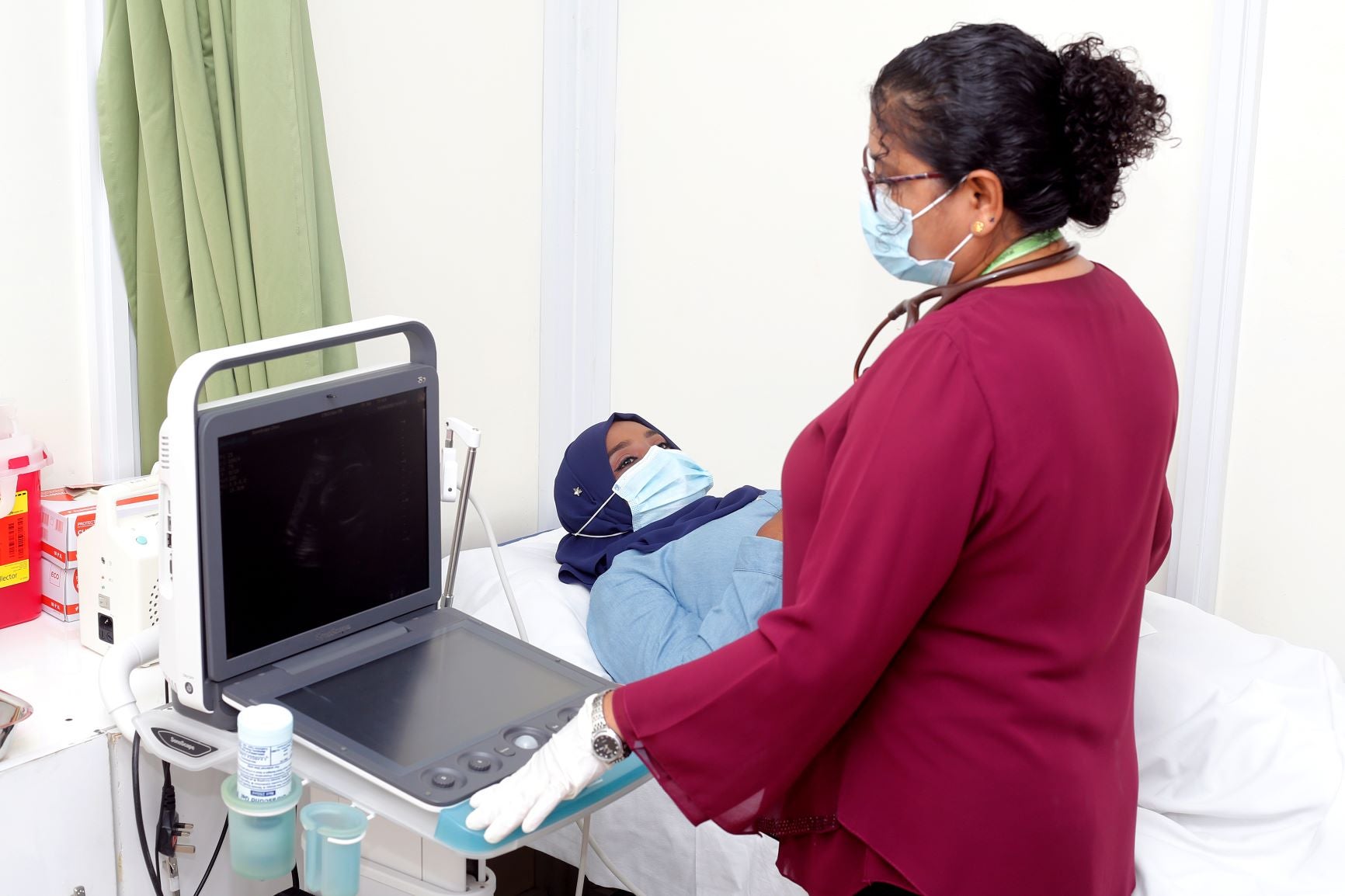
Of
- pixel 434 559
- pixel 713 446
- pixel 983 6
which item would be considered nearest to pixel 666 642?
pixel 434 559

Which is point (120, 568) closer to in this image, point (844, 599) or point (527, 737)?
point (527, 737)

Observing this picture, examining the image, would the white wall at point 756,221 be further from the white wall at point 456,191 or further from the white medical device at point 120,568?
the white medical device at point 120,568

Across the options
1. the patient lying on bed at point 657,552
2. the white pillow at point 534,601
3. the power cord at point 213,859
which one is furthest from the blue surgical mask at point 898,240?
the power cord at point 213,859

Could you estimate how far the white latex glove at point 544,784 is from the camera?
1043 millimetres

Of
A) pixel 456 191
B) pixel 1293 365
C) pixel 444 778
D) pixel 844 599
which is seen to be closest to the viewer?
pixel 844 599

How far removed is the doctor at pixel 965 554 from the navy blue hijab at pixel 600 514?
3.44 ft

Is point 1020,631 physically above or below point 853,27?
below

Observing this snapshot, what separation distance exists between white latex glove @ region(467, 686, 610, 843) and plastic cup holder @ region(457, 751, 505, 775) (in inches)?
3.0

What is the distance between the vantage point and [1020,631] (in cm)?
96

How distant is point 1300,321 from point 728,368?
115 centimetres

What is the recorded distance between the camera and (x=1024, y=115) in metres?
0.97

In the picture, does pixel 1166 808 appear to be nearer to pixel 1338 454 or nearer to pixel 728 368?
pixel 1338 454

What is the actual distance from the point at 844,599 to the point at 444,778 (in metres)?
0.46

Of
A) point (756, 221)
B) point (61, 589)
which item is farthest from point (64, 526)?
point (756, 221)
